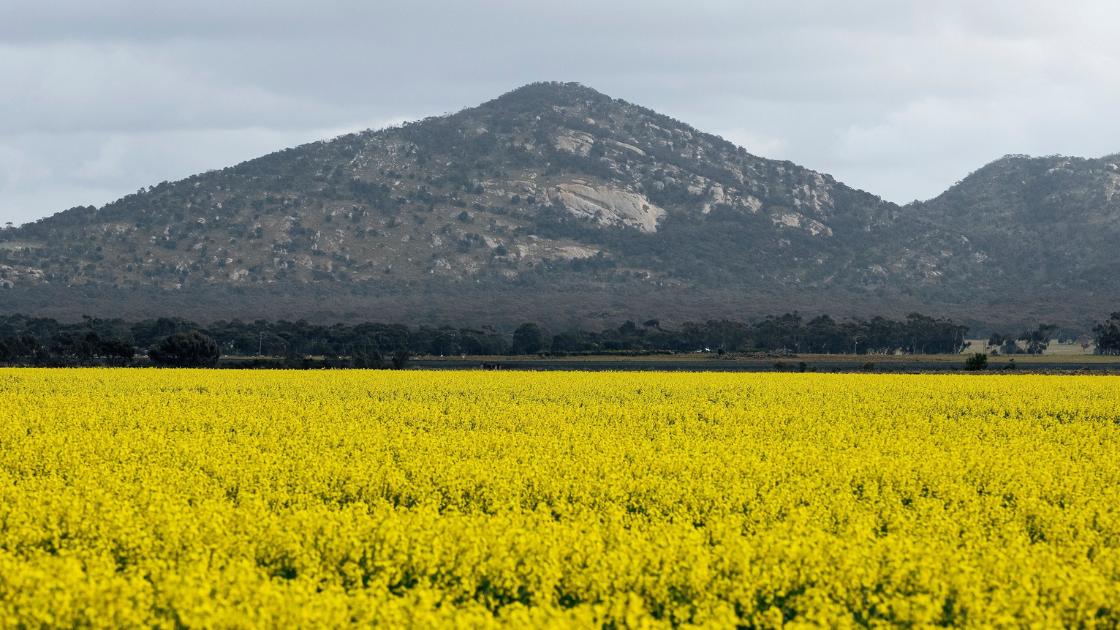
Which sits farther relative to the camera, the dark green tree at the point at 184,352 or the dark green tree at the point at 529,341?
the dark green tree at the point at 529,341

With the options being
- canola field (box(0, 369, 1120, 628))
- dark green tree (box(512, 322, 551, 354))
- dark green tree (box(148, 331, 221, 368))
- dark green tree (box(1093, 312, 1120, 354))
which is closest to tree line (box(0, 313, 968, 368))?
dark green tree (box(512, 322, 551, 354))

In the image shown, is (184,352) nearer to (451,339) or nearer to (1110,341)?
(451,339)

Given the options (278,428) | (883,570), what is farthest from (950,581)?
(278,428)

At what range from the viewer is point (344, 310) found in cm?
19300

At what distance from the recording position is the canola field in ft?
44.3

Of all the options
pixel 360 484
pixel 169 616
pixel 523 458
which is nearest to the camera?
→ pixel 169 616

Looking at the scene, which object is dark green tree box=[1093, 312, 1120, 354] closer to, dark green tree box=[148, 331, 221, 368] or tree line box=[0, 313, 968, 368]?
tree line box=[0, 313, 968, 368]

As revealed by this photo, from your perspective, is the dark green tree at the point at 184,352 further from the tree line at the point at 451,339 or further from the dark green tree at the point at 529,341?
the dark green tree at the point at 529,341

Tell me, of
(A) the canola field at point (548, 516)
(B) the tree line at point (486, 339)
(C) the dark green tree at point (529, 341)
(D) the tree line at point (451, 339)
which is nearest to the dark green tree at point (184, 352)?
(D) the tree line at point (451, 339)

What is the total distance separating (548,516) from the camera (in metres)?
18.4

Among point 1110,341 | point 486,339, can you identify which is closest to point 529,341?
point 486,339

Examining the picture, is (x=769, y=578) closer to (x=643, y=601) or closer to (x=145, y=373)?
(x=643, y=601)

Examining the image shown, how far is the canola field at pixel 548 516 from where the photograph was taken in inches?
531

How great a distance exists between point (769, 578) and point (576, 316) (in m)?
172
